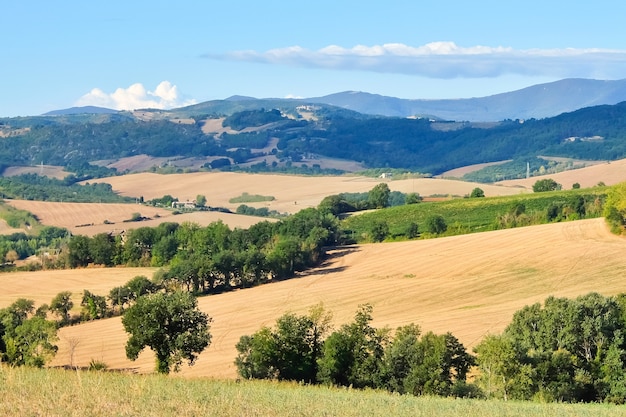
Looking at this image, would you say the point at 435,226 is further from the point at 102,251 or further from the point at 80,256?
the point at 80,256

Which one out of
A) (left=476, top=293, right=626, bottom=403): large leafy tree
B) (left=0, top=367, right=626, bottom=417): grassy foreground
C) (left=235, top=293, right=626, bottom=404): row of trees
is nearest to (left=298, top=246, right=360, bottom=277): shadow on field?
(left=235, top=293, right=626, bottom=404): row of trees

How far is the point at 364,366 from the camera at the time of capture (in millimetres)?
40406

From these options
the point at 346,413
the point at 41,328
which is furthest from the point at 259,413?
the point at 41,328

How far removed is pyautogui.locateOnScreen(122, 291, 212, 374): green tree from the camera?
139 ft

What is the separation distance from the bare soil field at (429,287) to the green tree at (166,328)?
7.05m

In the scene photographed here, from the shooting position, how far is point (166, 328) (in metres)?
43.3

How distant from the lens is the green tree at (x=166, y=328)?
42375 millimetres

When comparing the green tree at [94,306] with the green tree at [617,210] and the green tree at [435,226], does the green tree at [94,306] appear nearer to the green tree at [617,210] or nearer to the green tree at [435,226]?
the green tree at [435,226]

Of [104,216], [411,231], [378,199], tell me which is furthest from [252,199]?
[411,231]

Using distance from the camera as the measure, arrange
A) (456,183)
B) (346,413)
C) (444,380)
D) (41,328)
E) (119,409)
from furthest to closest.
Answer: (456,183)
(41,328)
(444,380)
(346,413)
(119,409)

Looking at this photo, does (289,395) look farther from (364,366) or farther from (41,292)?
(41,292)

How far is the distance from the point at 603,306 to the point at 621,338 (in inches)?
88.8

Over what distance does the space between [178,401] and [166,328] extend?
24870 millimetres

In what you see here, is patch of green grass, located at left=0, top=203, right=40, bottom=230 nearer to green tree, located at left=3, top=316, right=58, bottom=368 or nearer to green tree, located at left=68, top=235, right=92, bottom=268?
green tree, located at left=68, top=235, right=92, bottom=268
